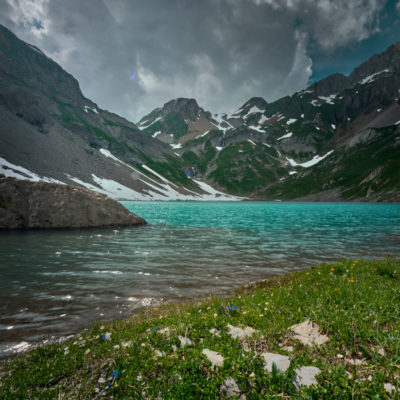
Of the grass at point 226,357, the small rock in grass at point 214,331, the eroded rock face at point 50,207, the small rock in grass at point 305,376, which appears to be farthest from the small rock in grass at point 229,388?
the eroded rock face at point 50,207

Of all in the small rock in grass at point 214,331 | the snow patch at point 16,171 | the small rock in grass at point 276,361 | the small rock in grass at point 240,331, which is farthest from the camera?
the snow patch at point 16,171

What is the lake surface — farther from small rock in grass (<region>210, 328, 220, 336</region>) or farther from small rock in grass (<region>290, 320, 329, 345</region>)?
small rock in grass (<region>290, 320, 329, 345</region>)

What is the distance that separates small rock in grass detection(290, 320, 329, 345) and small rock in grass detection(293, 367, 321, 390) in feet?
2.41

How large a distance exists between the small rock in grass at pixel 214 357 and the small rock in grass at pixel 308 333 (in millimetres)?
1972

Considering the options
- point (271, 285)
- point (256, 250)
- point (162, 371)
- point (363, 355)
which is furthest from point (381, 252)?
point (162, 371)

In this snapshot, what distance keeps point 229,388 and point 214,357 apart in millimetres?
765

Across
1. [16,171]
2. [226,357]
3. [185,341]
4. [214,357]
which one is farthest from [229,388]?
[16,171]

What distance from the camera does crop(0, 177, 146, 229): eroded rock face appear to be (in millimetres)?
28453

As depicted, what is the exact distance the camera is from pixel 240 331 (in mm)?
5750

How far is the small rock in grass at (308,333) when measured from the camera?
5.04 meters

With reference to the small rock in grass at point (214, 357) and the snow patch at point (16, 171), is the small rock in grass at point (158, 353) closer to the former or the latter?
the small rock in grass at point (214, 357)

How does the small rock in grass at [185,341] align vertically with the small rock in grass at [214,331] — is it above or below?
below

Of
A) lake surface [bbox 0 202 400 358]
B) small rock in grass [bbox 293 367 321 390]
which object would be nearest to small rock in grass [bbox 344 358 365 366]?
small rock in grass [bbox 293 367 321 390]

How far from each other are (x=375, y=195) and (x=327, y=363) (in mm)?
226905
